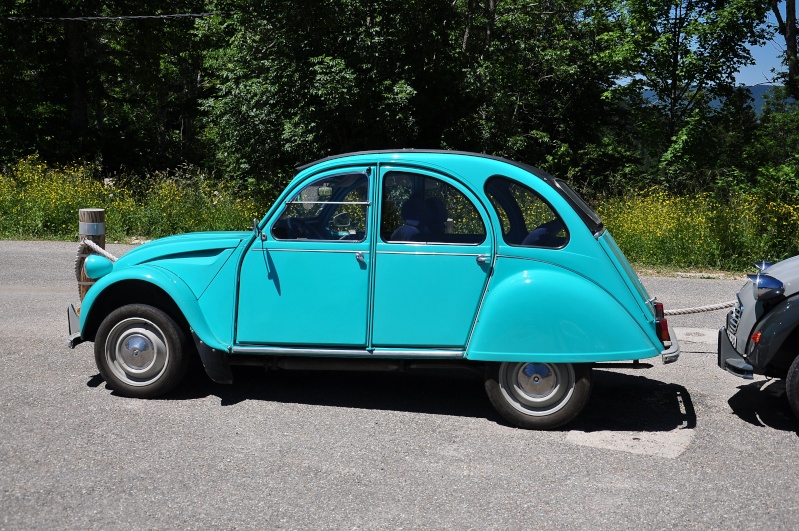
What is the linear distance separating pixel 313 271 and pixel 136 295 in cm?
154

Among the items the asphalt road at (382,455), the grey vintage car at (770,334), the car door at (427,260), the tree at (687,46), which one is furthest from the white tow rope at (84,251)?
the tree at (687,46)

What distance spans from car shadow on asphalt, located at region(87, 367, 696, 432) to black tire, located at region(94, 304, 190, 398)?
21 cm

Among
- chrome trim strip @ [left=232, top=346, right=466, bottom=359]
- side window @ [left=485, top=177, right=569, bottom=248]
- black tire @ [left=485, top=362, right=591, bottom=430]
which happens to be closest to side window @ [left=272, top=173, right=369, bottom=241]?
chrome trim strip @ [left=232, top=346, right=466, bottom=359]

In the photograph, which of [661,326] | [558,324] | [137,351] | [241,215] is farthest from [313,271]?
[241,215]

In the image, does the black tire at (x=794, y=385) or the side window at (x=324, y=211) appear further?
the side window at (x=324, y=211)

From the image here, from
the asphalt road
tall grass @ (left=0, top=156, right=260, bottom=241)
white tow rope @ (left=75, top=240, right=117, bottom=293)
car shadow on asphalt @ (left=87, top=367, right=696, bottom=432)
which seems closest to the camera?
the asphalt road

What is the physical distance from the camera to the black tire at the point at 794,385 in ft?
17.3

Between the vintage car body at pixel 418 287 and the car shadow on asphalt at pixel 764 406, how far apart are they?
2.68 feet

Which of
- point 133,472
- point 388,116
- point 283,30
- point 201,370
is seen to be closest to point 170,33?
point 283,30

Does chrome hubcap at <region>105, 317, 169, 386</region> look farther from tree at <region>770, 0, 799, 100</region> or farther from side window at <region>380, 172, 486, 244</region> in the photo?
tree at <region>770, 0, 799, 100</region>

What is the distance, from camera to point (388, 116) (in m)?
20.0

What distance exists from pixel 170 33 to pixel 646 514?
3051 centimetres

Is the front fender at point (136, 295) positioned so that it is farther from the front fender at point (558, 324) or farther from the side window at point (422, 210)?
the front fender at point (558, 324)

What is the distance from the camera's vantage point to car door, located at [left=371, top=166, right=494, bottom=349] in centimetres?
546
